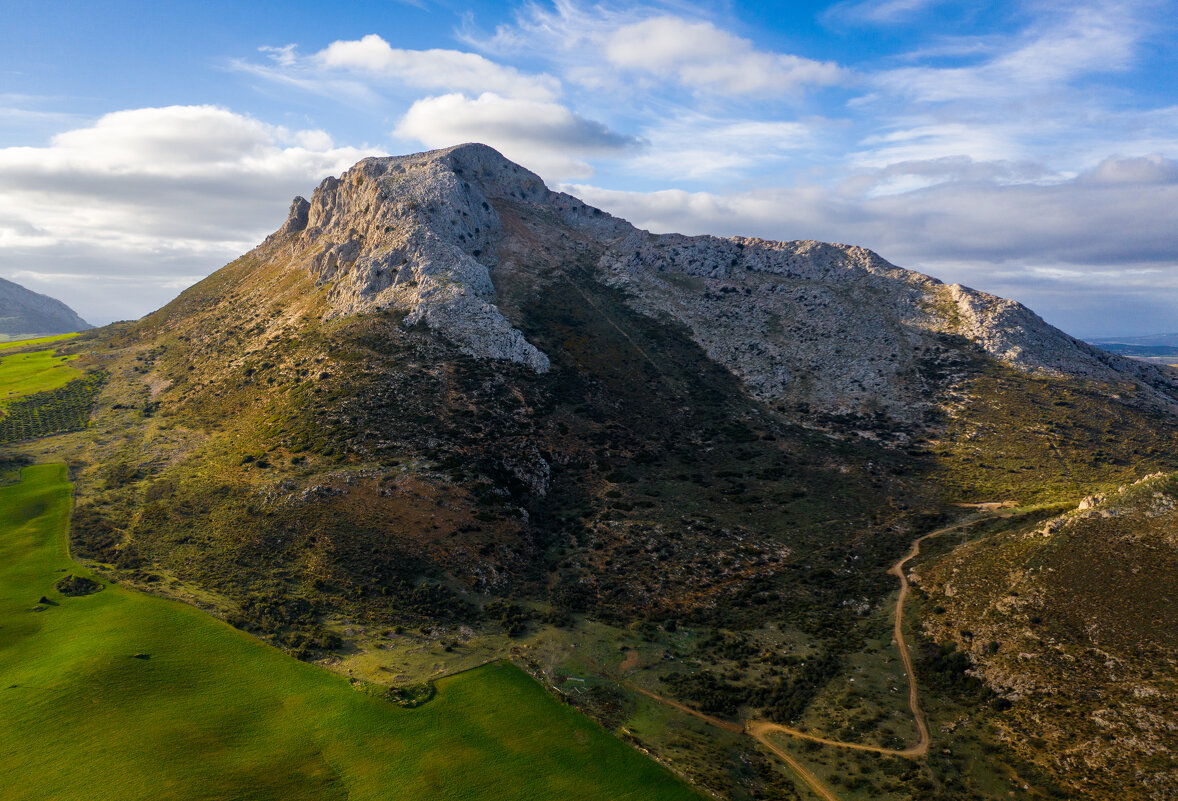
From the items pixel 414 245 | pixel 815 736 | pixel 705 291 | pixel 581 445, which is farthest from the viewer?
pixel 705 291

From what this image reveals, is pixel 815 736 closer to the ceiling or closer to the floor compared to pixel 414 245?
closer to the floor

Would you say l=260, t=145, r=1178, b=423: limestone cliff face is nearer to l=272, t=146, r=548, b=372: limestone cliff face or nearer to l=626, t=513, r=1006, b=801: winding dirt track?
l=272, t=146, r=548, b=372: limestone cliff face

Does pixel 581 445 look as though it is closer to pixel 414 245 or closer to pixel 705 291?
pixel 414 245

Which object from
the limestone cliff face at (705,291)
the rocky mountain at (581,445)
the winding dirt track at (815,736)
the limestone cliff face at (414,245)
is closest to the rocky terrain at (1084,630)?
Result: the rocky mountain at (581,445)

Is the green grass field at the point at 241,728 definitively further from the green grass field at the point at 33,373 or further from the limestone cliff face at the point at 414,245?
the green grass field at the point at 33,373

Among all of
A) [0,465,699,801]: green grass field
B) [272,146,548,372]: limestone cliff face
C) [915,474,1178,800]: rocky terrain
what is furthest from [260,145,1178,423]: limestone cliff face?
[0,465,699,801]: green grass field

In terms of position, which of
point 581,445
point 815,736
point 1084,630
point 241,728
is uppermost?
point 581,445

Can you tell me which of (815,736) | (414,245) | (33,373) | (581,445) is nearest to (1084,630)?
(815,736)

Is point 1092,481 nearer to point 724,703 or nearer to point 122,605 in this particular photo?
point 724,703
